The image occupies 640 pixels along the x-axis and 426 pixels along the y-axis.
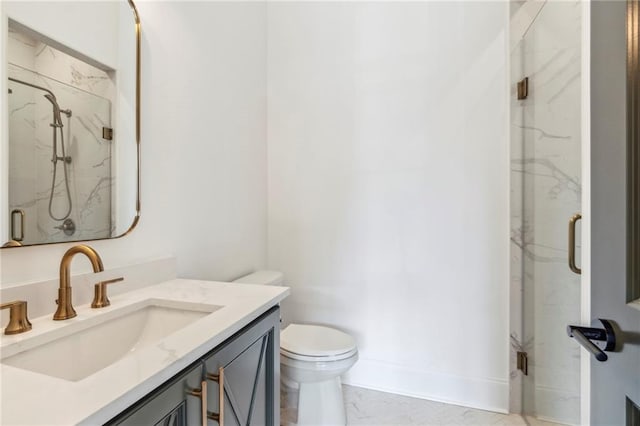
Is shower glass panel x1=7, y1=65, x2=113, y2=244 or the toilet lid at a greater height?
shower glass panel x1=7, y1=65, x2=113, y2=244

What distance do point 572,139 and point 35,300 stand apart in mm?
1733

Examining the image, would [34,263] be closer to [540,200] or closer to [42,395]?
[42,395]

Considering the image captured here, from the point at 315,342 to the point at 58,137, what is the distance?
4.54ft

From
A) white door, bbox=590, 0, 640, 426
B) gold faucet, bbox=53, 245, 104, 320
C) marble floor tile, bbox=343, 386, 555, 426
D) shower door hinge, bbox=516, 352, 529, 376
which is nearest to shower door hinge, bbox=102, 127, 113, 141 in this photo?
gold faucet, bbox=53, 245, 104, 320

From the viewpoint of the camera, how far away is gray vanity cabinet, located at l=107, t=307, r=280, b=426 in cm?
63

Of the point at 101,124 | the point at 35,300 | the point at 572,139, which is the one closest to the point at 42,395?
the point at 35,300

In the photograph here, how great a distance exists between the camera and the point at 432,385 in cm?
198

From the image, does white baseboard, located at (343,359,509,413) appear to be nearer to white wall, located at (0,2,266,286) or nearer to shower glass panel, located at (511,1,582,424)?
shower glass panel, located at (511,1,582,424)

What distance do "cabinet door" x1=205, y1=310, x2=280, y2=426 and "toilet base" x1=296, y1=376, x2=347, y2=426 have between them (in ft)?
1.85

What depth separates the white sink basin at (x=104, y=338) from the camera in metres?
0.79

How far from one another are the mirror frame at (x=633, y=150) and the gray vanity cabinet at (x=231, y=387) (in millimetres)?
870

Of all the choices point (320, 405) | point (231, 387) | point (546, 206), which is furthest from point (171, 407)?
point (546, 206)

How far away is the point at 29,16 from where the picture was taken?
37.0 inches

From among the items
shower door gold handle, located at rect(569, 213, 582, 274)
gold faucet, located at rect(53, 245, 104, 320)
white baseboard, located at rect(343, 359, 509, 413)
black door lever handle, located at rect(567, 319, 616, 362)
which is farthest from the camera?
white baseboard, located at rect(343, 359, 509, 413)
